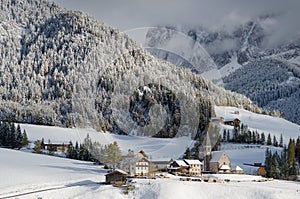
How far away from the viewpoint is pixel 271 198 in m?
50.0

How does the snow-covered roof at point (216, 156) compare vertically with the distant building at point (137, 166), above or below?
above

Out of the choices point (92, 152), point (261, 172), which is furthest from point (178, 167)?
point (92, 152)

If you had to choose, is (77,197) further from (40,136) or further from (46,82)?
(46,82)

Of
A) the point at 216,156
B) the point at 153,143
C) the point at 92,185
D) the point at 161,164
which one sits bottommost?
the point at 92,185

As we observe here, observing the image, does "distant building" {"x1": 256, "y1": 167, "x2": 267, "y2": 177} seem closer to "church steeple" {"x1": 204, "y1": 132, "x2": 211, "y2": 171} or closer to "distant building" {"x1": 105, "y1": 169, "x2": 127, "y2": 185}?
"church steeple" {"x1": 204, "y1": 132, "x2": 211, "y2": 171}

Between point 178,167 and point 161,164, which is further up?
point 161,164

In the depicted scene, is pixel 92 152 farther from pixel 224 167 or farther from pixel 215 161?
pixel 224 167

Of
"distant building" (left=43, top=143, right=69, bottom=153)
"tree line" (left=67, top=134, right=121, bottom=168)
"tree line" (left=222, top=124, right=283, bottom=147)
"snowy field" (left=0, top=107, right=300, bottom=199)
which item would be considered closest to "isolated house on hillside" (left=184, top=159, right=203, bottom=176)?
"snowy field" (left=0, top=107, right=300, bottom=199)

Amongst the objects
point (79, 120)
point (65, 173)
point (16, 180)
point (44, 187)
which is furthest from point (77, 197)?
point (79, 120)

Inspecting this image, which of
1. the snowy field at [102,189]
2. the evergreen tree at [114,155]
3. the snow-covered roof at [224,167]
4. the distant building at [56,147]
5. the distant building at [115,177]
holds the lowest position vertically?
the snowy field at [102,189]

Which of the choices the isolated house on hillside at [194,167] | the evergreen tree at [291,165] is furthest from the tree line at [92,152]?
the evergreen tree at [291,165]

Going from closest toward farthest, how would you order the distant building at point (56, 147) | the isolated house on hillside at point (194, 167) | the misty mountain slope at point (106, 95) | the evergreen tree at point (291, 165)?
the isolated house on hillside at point (194, 167) < the evergreen tree at point (291, 165) < the distant building at point (56, 147) < the misty mountain slope at point (106, 95)

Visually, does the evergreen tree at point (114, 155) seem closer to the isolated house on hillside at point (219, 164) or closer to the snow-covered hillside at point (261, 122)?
the isolated house on hillside at point (219, 164)

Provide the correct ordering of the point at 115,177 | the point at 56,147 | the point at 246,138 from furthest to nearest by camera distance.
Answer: the point at 246,138 → the point at 56,147 → the point at 115,177
